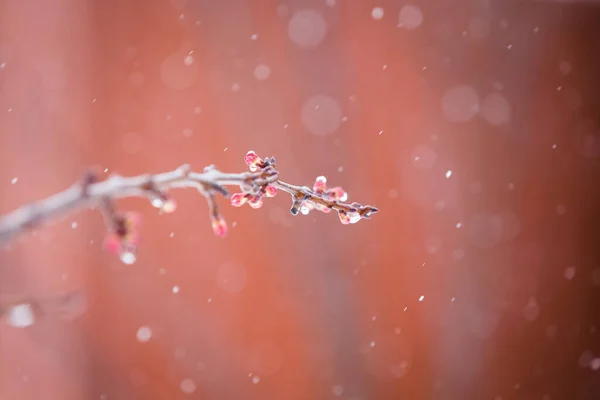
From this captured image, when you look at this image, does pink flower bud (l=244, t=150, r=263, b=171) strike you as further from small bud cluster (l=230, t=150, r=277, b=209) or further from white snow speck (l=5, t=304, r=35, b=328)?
white snow speck (l=5, t=304, r=35, b=328)

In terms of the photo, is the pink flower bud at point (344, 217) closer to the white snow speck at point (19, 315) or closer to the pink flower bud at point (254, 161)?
the pink flower bud at point (254, 161)

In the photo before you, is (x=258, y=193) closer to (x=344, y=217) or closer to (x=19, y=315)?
(x=344, y=217)

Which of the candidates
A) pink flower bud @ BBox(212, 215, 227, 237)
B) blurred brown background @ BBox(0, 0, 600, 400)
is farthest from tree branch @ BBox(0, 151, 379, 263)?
blurred brown background @ BBox(0, 0, 600, 400)

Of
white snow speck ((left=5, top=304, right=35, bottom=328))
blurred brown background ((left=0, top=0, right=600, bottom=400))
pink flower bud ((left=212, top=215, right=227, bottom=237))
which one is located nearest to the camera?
white snow speck ((left=5, top=304, right=35, bottom=328))

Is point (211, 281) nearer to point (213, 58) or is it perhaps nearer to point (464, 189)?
point (213, 58)

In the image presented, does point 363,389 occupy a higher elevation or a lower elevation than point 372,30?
lower

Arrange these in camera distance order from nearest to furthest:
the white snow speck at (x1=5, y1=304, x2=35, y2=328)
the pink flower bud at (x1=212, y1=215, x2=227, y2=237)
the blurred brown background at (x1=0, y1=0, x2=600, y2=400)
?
the white snow speck at (x1=5, y1=304, x2=35, y2=328) → the pink flower bud at (x1=212, y1=215, x2=227, y2=237) → the blurred brown background at (x1=0, y1=0, x2=600, y2=400)

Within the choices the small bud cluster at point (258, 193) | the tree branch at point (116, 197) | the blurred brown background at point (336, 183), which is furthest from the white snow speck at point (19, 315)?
the blurred brown background at point (336, 183)

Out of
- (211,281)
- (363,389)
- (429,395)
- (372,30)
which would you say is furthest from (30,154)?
(429,395)
